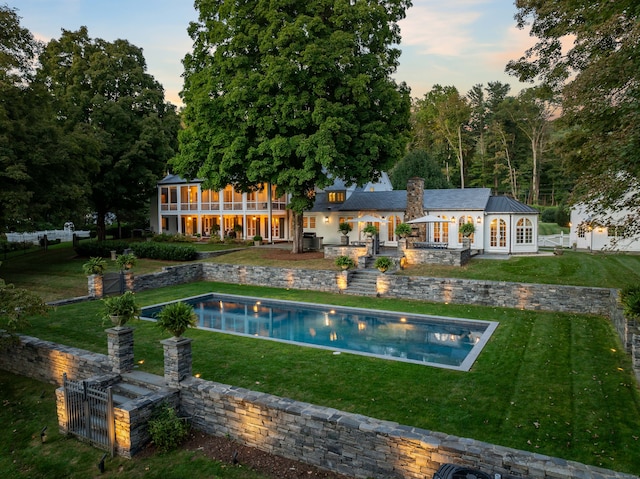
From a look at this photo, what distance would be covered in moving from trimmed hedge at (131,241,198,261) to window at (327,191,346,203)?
10.8 metres

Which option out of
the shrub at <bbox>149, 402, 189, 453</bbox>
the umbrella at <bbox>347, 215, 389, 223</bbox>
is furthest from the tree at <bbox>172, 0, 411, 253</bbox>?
the shrub at <bbox>149, 402, 189, 453</bbox>

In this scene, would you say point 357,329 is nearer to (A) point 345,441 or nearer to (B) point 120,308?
(A) point 345,441

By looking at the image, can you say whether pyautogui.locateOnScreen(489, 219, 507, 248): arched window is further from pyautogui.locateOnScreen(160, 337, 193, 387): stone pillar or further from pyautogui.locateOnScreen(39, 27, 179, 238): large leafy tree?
pyautogui.locateOnScreen(39, 27, 179, 238): large leafy tree

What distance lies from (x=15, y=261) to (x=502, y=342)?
30140 millimetres

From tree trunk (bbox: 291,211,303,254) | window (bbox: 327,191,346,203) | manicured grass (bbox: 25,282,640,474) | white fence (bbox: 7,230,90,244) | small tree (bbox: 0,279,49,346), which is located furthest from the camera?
white fence (bbox: 7,230,90,244)

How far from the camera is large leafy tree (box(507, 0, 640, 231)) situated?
25.0ft

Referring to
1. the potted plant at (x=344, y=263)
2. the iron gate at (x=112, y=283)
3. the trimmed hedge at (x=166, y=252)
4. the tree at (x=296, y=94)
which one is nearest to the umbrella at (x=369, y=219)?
the tree at (x=296, y=94)

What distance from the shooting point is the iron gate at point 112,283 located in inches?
651

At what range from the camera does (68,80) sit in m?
28.6

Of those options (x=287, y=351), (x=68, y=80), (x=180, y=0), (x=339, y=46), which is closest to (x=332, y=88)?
(x=339, y=46)

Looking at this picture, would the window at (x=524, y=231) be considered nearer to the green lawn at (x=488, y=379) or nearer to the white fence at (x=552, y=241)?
the white fence at (x=552, y=241)

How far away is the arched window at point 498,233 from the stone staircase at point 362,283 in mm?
9290

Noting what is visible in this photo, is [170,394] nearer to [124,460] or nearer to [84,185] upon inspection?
→ [124,460]

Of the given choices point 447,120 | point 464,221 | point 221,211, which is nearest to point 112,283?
point 221,211
